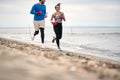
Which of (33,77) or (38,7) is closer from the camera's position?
(33,77)

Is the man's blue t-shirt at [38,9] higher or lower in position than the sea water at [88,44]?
higher

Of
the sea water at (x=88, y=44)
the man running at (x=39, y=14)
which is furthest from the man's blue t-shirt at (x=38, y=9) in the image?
the sea water at (x=88, y=44)

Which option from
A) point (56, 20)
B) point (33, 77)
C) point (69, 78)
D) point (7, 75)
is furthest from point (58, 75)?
point (56, 20)

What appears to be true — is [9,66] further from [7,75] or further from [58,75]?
[58,75]

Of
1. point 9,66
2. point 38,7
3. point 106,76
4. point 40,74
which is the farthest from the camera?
point 38,7

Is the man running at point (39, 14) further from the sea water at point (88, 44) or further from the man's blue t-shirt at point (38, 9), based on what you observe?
the sea water at point (88, 44)

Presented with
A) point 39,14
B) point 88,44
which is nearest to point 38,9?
point 39,14

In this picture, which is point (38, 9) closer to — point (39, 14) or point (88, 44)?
point (39, 14)

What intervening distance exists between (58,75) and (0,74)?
0.64 m

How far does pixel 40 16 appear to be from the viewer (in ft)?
31.8

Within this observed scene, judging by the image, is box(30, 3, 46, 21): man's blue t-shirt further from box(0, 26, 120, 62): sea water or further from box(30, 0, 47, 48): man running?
box(0, 26, 120, 62): sea water

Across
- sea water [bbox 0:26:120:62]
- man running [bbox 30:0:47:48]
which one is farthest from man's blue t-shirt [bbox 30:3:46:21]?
sea water [bbox 0:26:120:62]

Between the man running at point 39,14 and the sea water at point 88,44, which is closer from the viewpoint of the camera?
the man running at point 39,14

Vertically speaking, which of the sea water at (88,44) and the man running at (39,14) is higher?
the man running at (39,14)
